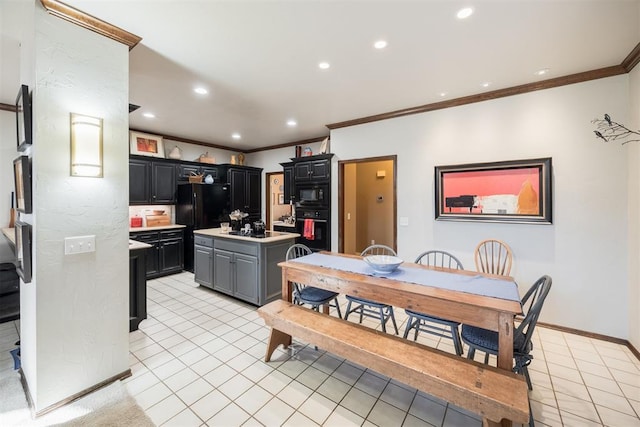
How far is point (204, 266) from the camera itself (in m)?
4.20

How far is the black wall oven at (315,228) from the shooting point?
4898 millimetres

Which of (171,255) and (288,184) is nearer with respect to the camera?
(171,255)

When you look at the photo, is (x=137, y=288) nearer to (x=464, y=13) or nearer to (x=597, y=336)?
(x=464, y=13)

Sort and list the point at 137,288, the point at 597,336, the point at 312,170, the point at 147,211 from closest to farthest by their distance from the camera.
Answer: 1. the point at 597,336
2. the point at 137,288
3. the point at 312,170
4. the point at 147,211

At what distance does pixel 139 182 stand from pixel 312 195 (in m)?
3.36

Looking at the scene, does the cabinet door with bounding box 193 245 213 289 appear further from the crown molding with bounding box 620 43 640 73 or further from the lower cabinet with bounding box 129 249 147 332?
the crown molding with bounding box 620 43 640 73

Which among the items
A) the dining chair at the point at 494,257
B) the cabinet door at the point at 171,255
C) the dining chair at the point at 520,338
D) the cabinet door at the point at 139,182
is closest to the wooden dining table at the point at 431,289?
the dining chair at the point at 520,338

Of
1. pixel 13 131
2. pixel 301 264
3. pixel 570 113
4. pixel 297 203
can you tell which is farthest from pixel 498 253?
pixel 13 131

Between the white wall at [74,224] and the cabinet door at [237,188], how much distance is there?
4076 millimetres

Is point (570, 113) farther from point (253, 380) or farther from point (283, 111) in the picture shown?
point (253, 380)

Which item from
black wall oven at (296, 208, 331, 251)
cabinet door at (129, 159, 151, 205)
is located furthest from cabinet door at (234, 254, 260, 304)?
cabinet door at (129, 159, 151, 205)

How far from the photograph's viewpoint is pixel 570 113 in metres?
2.90

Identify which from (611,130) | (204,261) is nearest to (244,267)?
(204,261)

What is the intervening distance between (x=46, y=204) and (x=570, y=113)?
496 centimetres
